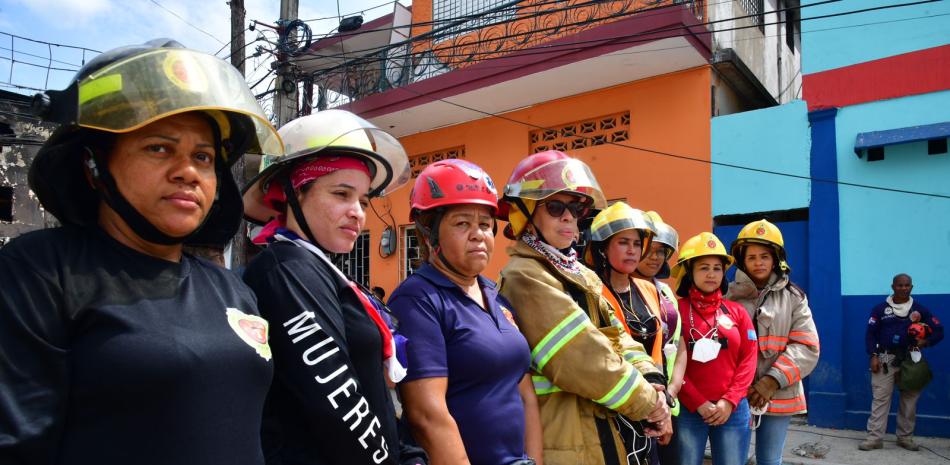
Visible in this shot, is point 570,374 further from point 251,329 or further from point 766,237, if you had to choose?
point 766,237

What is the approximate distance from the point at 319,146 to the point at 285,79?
762 cm

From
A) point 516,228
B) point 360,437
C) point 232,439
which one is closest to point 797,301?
point 516,228

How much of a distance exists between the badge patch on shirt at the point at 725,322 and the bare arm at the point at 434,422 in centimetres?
230

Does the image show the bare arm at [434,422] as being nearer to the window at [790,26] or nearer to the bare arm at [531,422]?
the bare arm at [531,422]

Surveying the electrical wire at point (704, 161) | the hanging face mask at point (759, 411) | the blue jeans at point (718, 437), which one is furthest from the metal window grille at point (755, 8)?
the blue jeans at point (718, 437)

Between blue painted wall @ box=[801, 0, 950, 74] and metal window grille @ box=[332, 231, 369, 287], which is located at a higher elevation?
blue painted wall @ box=[801, 0, 950, 74]

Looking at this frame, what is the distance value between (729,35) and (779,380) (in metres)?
7.21

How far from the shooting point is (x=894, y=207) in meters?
7.08

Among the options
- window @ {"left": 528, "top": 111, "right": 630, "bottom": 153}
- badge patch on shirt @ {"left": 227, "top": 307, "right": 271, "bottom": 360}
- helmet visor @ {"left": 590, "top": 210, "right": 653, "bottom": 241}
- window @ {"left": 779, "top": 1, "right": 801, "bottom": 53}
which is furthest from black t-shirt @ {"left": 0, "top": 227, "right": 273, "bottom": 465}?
window @ {"left": 779, "top": 1, "right": 801, "bottom": 53}

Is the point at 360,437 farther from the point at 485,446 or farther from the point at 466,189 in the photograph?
the point at 466,189

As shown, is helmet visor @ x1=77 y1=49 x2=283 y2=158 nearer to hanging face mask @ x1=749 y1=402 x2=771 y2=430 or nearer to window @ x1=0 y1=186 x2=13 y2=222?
hanging face mask @ x1=749 y1=402 x2=771 y2=430

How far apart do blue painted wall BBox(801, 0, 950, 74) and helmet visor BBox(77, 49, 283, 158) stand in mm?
8201

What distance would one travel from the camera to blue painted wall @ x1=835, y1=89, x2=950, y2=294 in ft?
22.5

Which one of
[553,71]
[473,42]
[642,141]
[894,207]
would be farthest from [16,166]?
[894,207]
